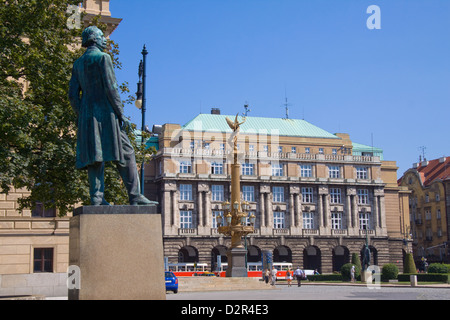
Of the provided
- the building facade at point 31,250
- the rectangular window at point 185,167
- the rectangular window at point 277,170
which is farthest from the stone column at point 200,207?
the building facade at point 31,250

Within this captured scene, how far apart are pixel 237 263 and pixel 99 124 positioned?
3182 cm

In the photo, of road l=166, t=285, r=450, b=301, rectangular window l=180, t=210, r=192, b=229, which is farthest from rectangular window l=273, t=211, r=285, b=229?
road l=166, t=285, r=450, b=301

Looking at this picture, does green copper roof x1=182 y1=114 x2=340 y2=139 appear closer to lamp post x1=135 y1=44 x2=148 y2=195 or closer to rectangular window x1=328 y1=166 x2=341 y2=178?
rectangular window x1=328 y1=166 x2=341 y2=178

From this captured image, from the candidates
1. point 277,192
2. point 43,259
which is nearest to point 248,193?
point 277,192

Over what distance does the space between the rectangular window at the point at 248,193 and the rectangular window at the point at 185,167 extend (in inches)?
286

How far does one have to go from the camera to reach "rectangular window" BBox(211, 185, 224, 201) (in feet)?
250

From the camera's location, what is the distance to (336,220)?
266 feet

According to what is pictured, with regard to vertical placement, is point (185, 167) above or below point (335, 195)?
above

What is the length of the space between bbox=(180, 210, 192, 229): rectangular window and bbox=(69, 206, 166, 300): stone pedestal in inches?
2535

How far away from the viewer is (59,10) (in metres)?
23.5

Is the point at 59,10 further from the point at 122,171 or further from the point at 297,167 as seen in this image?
the point at 297,167

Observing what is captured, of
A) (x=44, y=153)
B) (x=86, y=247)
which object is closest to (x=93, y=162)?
(x=86, y=247)

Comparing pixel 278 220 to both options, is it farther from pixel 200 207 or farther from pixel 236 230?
pixel 236 230

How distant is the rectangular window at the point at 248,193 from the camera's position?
77250 mm
